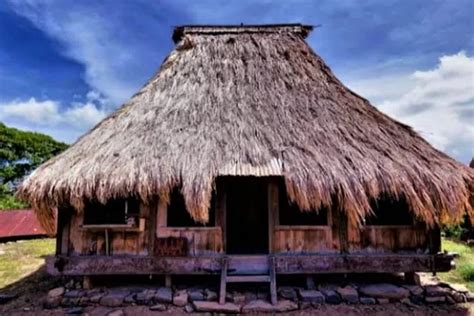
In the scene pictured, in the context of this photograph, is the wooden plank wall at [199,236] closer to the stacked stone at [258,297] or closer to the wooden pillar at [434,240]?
the stacked stone at [258,297]

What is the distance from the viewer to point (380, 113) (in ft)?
25.9

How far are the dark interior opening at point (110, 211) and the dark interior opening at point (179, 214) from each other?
0.65 meters

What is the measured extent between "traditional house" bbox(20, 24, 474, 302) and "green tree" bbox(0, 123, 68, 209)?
1183cm

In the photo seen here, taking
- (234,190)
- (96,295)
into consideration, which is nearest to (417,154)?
(234,190)

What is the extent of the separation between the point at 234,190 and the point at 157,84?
11.7 ft

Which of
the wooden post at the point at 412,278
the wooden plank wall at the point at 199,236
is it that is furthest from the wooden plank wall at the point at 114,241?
the wooden post at the point at 412,278

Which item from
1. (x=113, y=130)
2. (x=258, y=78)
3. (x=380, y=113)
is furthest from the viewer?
(x=258, y=78)

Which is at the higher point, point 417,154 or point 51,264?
point 417,154

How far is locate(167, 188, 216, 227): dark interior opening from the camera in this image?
22.5 ft

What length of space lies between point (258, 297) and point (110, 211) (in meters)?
3.28

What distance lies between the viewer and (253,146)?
6594mm

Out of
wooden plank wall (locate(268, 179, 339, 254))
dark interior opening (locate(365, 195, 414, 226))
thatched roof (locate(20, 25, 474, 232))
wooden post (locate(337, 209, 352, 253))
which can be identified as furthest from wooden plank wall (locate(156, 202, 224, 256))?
dark interior opening (locate(365, 195, 414, 226))

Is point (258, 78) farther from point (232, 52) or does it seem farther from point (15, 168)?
point (15, 168)

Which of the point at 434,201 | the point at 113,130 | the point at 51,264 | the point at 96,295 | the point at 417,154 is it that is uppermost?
the point at 113,130
